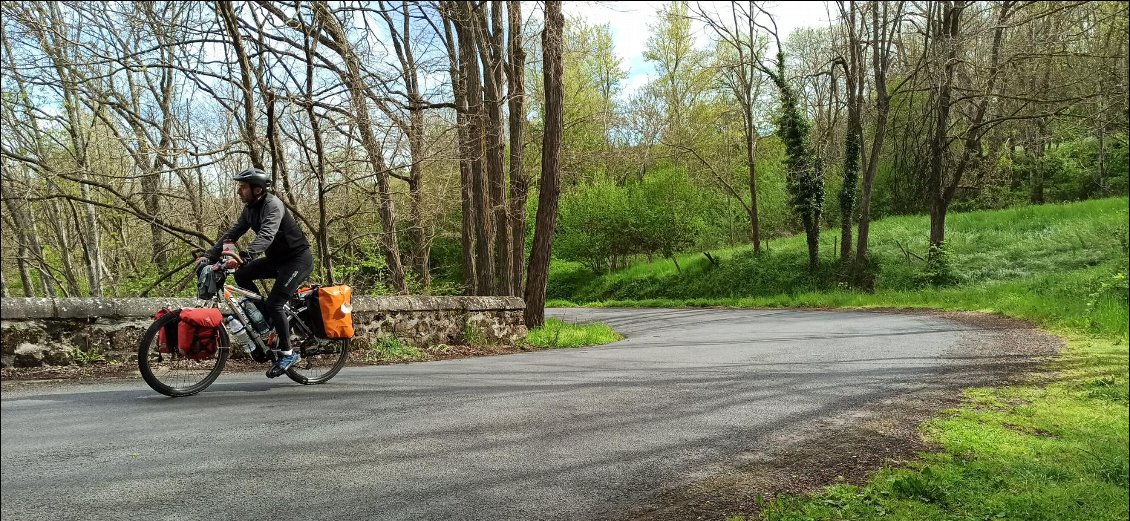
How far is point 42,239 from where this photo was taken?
14.0 metres

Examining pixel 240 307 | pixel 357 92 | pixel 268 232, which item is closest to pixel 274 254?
pixel 268 232

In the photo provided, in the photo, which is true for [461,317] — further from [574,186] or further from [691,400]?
[574,186]

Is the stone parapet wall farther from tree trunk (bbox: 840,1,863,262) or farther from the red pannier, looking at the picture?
tree trunk (bbox: 840,1,863,262)

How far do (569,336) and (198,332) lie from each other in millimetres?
7961

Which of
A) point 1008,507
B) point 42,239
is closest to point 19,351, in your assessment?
point 1008,507

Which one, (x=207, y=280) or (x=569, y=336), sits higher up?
(x=207, y=280)

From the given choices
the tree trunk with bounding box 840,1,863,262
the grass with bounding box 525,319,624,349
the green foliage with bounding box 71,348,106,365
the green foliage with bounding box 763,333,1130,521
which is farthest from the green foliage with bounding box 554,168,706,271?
the green foliage with bounding box 71,348,106,365

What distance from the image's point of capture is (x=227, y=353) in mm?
5551

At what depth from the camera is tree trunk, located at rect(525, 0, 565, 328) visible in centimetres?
1324

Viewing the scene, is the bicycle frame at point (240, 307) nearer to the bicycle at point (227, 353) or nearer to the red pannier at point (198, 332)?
the bicycle at point (227, 353)

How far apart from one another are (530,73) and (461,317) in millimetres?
18828

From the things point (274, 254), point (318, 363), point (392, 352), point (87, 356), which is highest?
point (274, 254)

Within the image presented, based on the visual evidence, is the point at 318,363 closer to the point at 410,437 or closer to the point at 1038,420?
the point at 410,437

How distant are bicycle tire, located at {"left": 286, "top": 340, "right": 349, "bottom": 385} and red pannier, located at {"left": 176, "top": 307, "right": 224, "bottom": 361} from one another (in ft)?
2.95
